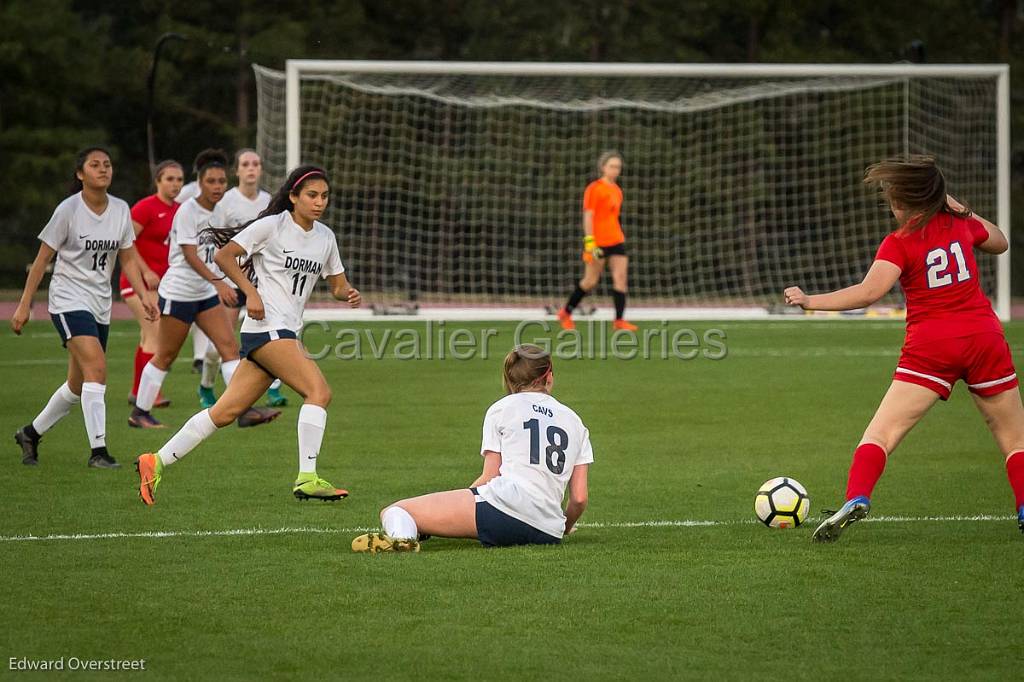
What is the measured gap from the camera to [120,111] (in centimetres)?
4031

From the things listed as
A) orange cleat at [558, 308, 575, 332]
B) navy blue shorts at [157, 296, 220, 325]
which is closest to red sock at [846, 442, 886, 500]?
navy blue shorts at [157, 296, 220, 325]

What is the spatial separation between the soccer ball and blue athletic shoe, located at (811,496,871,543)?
338 millimetres

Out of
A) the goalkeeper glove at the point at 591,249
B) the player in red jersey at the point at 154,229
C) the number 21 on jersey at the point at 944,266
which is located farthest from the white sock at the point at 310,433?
the goalkeeper glove at the point at 591,249

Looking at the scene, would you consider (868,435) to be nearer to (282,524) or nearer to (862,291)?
(862,291)

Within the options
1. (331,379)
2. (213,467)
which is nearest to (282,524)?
(213,467)

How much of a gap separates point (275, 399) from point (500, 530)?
715 centimetres

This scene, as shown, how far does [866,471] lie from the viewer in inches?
268

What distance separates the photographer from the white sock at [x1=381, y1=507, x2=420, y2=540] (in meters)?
6.65

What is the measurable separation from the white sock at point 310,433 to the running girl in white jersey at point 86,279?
1863 mm

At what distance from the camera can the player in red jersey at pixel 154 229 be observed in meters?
12.7

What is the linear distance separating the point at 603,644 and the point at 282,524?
2792 millimetres

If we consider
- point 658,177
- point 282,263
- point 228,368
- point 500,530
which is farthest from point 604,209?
point 500,530

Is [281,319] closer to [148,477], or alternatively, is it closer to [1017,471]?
[148,477]

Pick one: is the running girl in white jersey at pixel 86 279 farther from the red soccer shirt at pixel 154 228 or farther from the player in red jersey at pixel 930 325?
the player in red jersey at pixel 930 325
